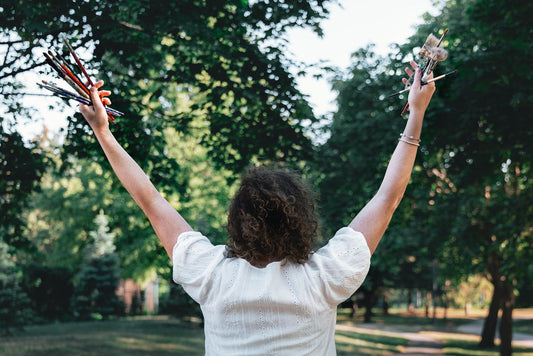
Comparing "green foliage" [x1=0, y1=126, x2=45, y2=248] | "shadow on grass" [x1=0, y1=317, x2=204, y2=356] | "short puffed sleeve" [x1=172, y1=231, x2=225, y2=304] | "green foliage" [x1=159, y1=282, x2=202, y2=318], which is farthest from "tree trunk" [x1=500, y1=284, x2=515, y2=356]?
"short puffed sleeve" [x1=172, y1=231, x2=225, y2=304]

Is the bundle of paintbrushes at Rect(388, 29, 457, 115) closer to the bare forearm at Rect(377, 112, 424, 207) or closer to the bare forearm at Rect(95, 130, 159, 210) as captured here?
the bare forearm at Rect(377, 112, 424, 207)

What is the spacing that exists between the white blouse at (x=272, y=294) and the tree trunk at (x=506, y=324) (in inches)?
658

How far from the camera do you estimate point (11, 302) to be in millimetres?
18953

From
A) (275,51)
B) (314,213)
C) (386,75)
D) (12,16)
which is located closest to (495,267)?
(386,75)

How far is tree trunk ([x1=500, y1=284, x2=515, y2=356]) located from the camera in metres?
17.0

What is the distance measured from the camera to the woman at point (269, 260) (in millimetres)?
1581

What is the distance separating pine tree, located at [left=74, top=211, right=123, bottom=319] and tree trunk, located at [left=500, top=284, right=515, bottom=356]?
16713 millimetres

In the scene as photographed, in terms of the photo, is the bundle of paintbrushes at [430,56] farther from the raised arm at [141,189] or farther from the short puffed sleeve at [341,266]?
the raised arm at [141,189]

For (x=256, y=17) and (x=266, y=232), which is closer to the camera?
(x=266, y=232)

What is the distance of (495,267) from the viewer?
60.7 feet

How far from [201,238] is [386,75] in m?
8.68

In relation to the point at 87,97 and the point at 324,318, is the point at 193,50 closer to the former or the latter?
the point at 87,97

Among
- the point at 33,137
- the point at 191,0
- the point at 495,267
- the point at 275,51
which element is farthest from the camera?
the point at 495,267

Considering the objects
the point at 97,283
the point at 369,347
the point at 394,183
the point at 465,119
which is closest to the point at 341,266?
the point at 394,183
